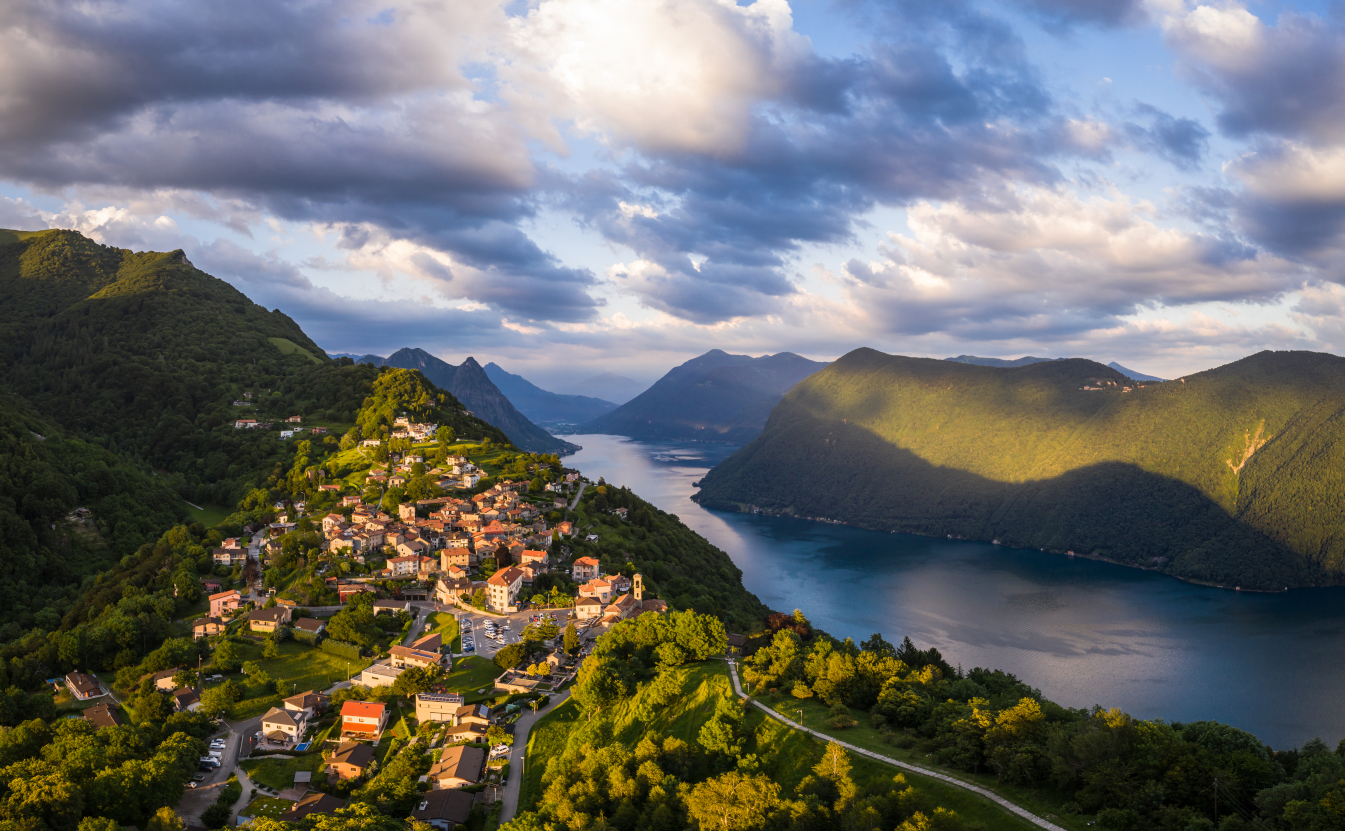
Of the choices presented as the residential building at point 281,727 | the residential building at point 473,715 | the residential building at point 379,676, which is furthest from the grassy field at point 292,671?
the residential building at point 473,715

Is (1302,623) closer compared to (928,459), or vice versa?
(1302,623)

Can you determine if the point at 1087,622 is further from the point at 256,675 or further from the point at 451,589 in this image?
the point at 256,675

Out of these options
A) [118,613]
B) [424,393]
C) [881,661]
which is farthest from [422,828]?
[424,393]

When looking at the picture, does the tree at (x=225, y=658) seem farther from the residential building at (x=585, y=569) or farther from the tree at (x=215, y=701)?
the residential building at (x=585, y=569)

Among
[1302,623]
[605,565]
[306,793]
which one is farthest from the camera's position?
[1302,623]

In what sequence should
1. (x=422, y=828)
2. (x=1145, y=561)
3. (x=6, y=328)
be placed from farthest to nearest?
(x=1145, y=561) → (x=6, y=328) → (x=422, y=828)

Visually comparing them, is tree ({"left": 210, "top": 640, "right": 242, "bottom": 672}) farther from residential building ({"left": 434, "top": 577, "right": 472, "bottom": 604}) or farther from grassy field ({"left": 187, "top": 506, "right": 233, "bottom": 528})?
grassy field ({"left": 187, "top": 506, "right": 233, "bottom": 528})

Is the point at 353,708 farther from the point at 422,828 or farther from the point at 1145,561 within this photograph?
the point at 1145,561
